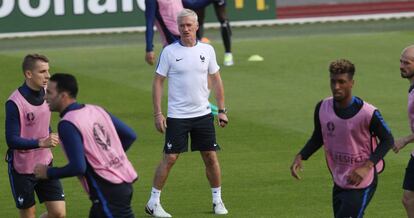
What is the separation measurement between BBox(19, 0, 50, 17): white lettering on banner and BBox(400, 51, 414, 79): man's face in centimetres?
2230

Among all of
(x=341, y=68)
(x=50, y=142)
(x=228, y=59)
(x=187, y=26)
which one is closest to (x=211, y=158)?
(x=187, y=26)

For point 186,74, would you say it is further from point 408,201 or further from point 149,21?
point 149,21

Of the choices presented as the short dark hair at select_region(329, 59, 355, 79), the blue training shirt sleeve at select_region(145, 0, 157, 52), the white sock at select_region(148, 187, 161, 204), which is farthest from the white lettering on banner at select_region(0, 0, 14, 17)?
the short dark hair at select_region(329, 59, 355, 79)

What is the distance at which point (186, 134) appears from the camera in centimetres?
1438

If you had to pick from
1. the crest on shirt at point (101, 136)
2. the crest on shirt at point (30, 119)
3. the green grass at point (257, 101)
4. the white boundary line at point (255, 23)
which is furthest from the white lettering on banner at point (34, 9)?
the crest on shirt at point (101, 136)

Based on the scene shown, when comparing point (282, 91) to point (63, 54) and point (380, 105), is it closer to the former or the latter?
point (380, 105)

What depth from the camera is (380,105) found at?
22469 mm

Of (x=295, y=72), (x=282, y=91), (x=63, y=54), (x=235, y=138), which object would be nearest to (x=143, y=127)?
(x=235, y=138)

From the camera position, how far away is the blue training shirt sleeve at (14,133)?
11.7m

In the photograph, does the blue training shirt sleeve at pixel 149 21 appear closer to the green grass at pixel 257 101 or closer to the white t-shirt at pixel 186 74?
the green grass at pixel 257 101

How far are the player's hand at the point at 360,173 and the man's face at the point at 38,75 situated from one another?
326 cm

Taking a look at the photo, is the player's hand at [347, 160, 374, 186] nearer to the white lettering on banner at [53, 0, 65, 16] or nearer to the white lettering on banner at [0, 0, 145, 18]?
the white lettering on banner at [0, 0, 145, 18]

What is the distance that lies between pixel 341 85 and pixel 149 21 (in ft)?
26.3

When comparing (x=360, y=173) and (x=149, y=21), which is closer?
(x=360, y=173)
